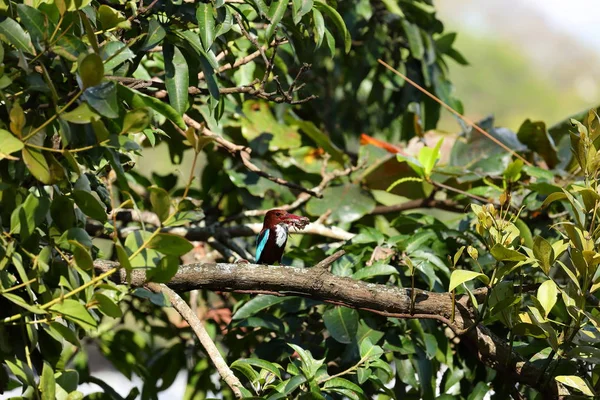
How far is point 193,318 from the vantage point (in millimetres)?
1816

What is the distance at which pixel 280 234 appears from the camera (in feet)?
8.45

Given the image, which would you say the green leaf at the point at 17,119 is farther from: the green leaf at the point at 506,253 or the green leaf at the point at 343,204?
the green leaf at the point at 343,204

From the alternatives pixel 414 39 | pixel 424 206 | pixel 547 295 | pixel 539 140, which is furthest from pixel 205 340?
pixel 414 39

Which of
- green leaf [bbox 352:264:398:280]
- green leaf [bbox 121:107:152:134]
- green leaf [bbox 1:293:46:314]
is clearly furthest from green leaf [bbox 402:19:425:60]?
green leaf [bbox 1:293:46:314]

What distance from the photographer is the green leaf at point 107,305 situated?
136 cm

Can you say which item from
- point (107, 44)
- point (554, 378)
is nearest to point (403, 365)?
point (554, 378)

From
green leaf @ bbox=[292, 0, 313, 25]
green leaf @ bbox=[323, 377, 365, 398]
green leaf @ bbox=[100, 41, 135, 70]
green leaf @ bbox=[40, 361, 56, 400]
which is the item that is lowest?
green leaf @ bbox=[323, 377, 365, 398]

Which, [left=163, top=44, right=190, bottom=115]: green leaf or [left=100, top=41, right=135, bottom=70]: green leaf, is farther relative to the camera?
[left=163, top=44, right=190, bottom=115]: green leaf

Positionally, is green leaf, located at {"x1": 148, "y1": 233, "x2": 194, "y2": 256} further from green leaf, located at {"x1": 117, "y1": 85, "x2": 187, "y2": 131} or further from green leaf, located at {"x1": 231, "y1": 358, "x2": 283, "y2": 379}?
green leaf, located at {"x1": 231, "y1": 358, "x2": 283, "y2": 379}

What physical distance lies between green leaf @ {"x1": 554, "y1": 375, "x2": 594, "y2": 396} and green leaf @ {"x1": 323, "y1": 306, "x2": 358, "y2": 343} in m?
0.61

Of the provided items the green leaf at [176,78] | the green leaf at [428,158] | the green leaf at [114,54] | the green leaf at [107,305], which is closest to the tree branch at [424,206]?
the green leaf at [428,158]

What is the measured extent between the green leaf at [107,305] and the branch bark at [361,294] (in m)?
0.38

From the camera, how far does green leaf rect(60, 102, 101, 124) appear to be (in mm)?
1339

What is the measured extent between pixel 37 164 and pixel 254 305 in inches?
44.5
